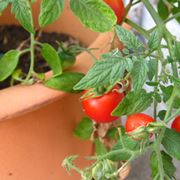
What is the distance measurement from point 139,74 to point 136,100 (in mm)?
74

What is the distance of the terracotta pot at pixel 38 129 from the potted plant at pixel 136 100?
63 millimetres

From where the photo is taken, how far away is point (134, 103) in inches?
23.3

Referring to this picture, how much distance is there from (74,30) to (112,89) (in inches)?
13.7

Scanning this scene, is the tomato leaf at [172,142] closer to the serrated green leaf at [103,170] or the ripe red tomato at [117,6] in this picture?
the serrated green leaf at [103,170]

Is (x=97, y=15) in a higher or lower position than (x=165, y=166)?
higher

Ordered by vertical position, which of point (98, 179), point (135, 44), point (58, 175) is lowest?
point (58, 175)

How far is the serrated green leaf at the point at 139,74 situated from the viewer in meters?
0.52

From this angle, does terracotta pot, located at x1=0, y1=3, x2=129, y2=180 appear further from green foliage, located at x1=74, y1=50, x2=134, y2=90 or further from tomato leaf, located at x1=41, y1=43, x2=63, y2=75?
green foliage, located at x1=74, y1=50, x2=134, y2=90

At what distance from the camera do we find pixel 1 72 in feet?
2.35

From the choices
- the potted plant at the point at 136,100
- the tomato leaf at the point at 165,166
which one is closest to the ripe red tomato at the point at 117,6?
the potted plant at the point at 136,100

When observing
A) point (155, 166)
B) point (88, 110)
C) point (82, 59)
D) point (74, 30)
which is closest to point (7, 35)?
point (74, 30)

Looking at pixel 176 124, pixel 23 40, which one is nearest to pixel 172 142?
pixel 176 124

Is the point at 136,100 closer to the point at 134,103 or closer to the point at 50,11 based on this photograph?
the point at 134,103

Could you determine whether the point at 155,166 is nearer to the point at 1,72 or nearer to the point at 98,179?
the point at 98,179
